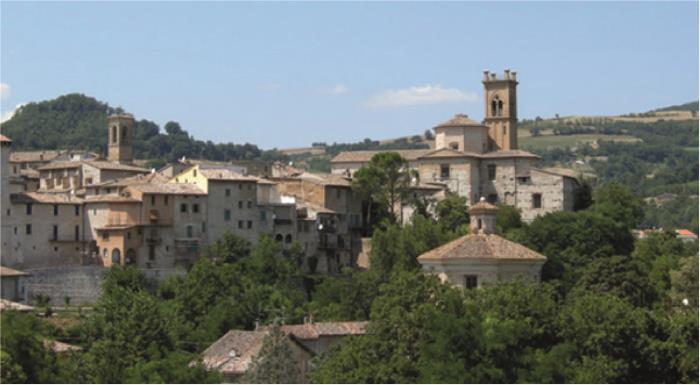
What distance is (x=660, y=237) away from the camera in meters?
87.5

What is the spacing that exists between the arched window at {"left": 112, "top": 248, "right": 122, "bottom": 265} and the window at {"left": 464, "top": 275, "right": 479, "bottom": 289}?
20.0 m

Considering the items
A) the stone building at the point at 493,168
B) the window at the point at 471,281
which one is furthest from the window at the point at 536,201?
the window at the point at 471,281

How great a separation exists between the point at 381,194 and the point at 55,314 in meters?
18.9

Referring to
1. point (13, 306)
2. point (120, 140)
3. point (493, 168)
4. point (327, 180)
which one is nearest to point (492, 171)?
point (493, 168)

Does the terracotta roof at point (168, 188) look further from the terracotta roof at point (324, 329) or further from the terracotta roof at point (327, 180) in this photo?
the terracotta roof at point (324, 329)

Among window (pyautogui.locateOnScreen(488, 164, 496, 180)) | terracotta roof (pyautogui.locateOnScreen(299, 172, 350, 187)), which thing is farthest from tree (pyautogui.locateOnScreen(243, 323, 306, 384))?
window (pyautogui.locateOnScreen(488, 164, 496, 180))

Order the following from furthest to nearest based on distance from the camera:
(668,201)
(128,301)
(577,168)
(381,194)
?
(577,168), (668,201), (381,194), (128,301)

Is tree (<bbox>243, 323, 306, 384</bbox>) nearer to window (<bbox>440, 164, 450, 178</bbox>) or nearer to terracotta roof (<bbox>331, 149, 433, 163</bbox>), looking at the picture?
window (<bbox>440, 164, 450, 178</bbox>)

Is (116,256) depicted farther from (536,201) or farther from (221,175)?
(536,201)

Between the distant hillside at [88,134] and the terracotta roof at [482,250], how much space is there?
4026 inches

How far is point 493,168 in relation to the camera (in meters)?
85.1

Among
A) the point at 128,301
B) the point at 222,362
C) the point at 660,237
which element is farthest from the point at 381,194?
the point at 222,362

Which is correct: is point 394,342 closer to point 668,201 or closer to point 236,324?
point 236,324

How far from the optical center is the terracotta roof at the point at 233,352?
54.4 metres
